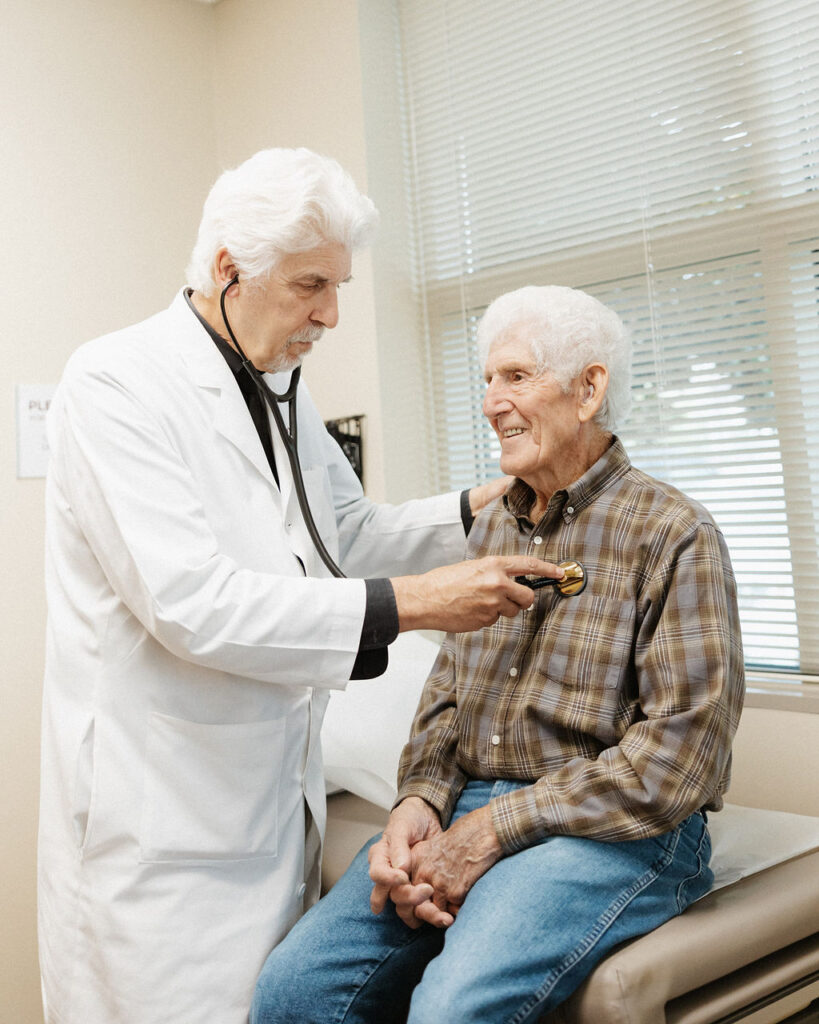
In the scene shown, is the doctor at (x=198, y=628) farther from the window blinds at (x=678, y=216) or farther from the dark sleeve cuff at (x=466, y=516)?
the window blinds at (x=678, y=216)

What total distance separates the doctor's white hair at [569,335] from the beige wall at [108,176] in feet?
3.87

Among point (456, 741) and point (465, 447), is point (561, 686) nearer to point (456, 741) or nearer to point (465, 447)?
point (456, 741)

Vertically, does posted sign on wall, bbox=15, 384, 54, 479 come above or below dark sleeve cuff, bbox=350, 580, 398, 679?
above

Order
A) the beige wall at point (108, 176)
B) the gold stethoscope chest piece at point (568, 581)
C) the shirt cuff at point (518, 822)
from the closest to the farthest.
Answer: the shirt cuff at point (518, 822) → the gold stethoscope chest piece at point (568, 581) → the beige wall at point (108, 176)

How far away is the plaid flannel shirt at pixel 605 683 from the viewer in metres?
1.27

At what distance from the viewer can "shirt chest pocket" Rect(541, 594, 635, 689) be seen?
1.36 meters

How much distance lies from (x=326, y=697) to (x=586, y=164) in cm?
152

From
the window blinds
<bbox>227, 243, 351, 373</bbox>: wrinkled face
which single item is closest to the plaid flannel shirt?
<bbox>227, 243, 351, 373</bbox>: wrinkled face

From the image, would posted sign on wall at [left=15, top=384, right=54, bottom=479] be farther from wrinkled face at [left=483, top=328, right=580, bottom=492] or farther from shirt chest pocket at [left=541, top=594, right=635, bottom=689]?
shirt chest pocket at [left=541, top=594, right=635, bottom=689]

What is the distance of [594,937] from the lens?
1243 mm

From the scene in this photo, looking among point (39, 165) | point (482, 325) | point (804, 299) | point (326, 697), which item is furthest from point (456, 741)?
point (39, 165)

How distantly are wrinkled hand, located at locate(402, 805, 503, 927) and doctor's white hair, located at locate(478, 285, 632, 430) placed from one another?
64cm

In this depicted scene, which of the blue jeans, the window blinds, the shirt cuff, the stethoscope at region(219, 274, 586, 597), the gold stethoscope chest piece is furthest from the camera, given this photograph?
the window blinds

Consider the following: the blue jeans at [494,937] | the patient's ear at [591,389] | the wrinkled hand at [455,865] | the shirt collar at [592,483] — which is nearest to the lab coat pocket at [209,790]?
the blue jeans at [494,937]
